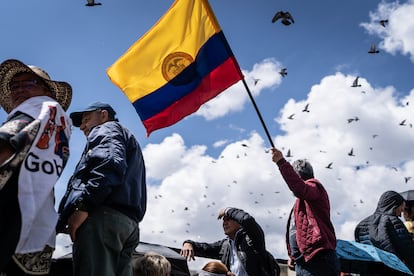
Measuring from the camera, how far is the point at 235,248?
17.3 ft

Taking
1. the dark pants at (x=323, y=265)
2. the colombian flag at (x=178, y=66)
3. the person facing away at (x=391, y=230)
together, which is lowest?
the dark pants at (x=323, y=265)

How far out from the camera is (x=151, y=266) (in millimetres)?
3896

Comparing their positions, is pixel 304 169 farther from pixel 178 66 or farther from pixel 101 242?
pixel 101 242

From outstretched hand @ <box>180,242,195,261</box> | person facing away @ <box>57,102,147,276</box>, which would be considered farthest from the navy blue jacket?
outstretched hand @ <box>180,242,195,261</box>

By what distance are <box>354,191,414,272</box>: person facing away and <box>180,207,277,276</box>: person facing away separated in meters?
1.77

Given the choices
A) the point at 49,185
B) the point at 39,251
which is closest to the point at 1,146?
the point at 49,185

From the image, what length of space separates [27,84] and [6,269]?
1.11 metres

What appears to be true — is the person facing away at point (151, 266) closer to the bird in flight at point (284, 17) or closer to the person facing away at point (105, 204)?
the person facing away at point (105, 204)

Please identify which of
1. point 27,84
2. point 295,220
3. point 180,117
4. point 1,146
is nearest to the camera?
point 1,146

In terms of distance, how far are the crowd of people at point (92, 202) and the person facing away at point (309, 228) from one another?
1 cm

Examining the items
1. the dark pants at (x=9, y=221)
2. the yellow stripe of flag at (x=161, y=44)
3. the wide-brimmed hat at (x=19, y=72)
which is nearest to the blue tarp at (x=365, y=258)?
the yellow stripe of flag at (x=161, y=44)

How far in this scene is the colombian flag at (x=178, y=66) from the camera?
5.59 m

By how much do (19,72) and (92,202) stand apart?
926 mm

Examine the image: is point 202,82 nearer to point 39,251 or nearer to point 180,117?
point 180,117
